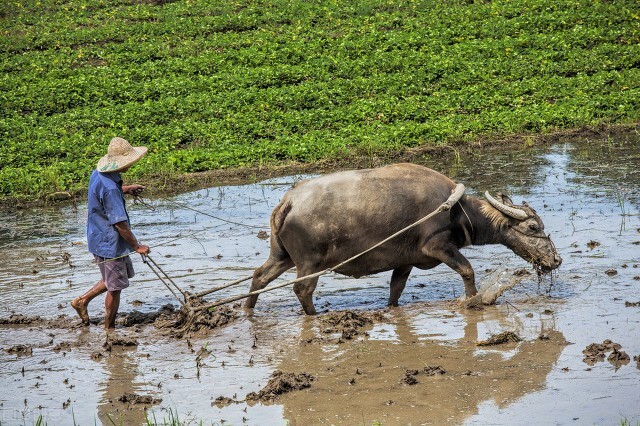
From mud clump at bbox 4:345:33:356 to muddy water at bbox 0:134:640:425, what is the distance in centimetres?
2

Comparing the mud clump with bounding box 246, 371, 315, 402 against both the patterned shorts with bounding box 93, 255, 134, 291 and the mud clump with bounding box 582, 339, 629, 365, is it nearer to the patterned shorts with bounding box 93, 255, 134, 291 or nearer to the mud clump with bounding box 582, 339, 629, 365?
the mud clump with bounding box 582, 339, 629, 365

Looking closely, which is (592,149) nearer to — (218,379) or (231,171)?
(231,171)

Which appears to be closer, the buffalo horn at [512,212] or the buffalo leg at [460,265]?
the buffalo leg at [460,265]

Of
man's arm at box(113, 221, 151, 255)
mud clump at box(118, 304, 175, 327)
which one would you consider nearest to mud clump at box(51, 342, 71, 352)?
mud clump at box(118, 304, 175, 327)

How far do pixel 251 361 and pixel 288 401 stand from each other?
0.93m

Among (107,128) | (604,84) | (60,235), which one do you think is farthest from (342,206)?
(604,84)

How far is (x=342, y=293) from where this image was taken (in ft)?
30.3

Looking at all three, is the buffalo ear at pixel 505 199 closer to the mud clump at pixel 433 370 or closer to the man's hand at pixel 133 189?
the mud clump at pixel 433 370

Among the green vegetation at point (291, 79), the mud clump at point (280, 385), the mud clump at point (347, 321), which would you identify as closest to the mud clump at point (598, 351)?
the mud clump at point (347, 321)

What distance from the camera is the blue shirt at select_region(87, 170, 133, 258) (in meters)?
7.93

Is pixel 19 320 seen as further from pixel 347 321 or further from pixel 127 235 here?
pixel 347 321

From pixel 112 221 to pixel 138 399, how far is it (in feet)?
6.44

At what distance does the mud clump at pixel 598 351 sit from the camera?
Answer: 668 cm

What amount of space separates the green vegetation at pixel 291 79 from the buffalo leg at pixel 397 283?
5.68 m
